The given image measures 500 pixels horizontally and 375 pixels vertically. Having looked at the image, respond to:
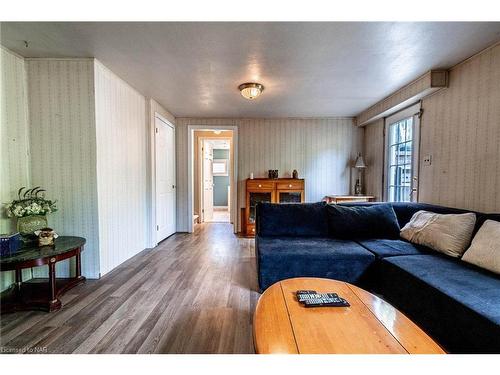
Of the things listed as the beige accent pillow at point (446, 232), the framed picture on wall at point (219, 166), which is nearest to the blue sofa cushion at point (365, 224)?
the beige accent pillow at point (446, 232)

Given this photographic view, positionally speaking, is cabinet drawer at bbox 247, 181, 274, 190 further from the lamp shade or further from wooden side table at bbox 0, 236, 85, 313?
wooden side table at bbox 0, 236, 85, 313

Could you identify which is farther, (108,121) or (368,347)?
(108,121)

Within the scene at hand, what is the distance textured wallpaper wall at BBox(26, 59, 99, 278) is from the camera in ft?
7.80

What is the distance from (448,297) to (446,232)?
0.86 meters

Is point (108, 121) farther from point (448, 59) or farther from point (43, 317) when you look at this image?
A: point (448, 59)

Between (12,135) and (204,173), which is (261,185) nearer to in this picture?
(204,173)

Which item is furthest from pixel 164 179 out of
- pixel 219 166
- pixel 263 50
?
pixel 219 166

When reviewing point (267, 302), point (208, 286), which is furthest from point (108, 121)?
point (267, 302)

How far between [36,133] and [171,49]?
65.1 inches

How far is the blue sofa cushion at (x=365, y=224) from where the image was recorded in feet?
8.44

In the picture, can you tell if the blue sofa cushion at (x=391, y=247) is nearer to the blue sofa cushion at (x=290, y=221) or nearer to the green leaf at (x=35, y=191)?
the blue sofa cushion at (x=290, y=221)

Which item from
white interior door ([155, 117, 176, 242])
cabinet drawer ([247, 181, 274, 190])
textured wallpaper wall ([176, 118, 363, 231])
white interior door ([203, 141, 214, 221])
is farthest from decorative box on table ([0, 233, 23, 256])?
white interior door ([203, 141, 214, 221])

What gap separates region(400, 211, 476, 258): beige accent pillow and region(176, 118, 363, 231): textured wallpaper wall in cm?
249

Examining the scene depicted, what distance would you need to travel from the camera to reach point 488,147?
2137mm
